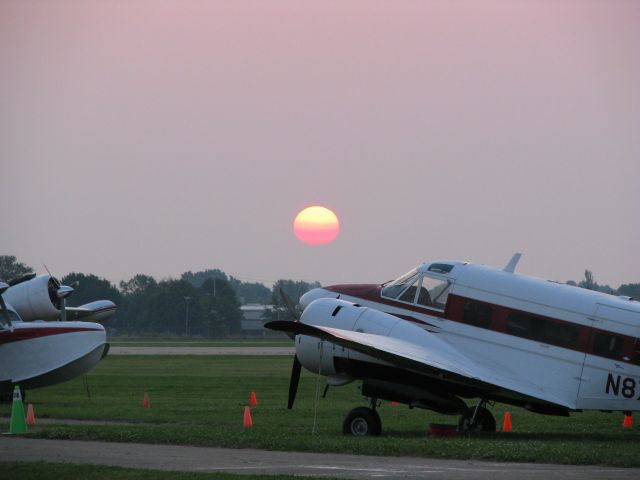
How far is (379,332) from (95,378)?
2989cm

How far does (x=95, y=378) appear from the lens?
49656mm

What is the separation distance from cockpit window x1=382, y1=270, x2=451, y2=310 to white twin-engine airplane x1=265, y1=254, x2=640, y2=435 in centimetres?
3

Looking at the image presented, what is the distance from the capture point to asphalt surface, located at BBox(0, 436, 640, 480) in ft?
54.1

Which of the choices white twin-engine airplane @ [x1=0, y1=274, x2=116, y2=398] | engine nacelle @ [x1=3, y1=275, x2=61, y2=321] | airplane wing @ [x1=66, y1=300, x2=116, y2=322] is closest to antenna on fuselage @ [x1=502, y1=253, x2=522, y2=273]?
white twin-engine airplane @ [x1=0, y1=274, x2=116, y2=398]

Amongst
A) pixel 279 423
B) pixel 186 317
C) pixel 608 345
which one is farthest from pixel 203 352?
pixel 186 317

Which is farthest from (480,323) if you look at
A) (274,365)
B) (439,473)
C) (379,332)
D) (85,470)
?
(274,365)

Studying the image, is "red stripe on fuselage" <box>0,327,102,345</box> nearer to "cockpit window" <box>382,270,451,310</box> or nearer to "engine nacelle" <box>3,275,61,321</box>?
"engine nacelle" <box>3,275,61,321</box>

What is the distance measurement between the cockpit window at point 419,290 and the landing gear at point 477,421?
2.54 meters

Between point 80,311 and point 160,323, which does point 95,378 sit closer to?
point 80,311

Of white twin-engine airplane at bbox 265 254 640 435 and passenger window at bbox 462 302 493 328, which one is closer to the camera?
white twin-engine airplane at bbox 265 254 640 435

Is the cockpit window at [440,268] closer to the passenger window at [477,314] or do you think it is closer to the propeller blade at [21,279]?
the passenger window at [477,314]

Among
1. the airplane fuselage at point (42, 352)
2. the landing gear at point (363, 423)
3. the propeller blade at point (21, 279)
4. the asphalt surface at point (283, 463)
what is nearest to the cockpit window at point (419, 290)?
the landing gear at point (363, 423)

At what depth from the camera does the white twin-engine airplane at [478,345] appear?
21.4m

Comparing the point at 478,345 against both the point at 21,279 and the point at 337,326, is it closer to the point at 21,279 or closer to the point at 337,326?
the point at 337,326
